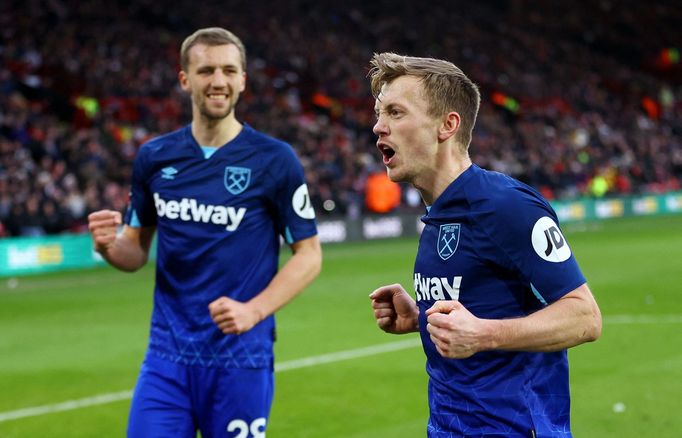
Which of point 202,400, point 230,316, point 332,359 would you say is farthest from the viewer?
point 332,359

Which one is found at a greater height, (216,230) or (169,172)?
(169,172)

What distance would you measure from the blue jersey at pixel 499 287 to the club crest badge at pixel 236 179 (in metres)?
1.55

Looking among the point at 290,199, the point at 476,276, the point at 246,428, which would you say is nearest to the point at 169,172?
the point at 290,199

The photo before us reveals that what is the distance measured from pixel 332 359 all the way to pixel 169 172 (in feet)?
23.0

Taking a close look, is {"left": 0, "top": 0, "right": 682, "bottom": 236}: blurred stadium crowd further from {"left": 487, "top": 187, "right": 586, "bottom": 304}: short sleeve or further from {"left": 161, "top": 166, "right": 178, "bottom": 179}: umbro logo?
{"left": 487, "top": 187, "right": 586, "bottom": 304}: short sleeve

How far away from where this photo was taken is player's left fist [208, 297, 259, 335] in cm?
439

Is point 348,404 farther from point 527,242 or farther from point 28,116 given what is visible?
point 28,116

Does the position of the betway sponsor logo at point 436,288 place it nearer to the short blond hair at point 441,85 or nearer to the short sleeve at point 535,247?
the short sleeve at point 535,247

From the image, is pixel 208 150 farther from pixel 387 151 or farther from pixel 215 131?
pixel 387 151

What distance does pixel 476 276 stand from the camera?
132 inches

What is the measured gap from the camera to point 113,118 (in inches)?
1040

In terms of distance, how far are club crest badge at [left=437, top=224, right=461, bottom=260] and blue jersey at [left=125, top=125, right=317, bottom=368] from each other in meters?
1.49

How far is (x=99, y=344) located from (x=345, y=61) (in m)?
27.1

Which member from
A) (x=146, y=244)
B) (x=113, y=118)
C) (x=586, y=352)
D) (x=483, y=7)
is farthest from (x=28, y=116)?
(x=483, y=7)
